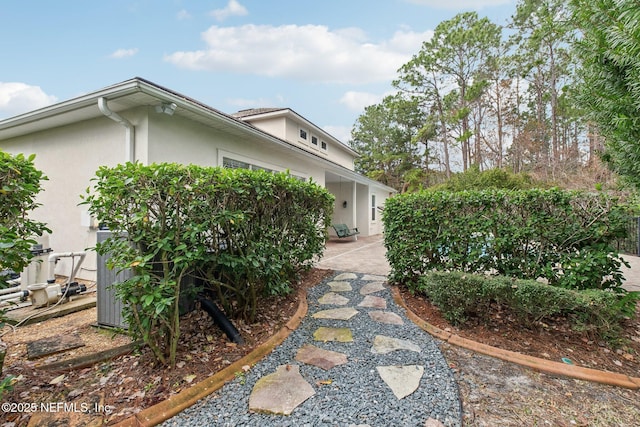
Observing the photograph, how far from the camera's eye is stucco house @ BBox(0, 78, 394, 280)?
4.36m

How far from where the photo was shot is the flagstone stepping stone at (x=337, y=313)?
135 inches

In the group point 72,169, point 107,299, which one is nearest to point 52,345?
point 107,299

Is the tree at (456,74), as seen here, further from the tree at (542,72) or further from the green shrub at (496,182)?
the green shrub at (496,182)

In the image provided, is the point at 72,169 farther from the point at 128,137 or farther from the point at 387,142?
the point at 387,142

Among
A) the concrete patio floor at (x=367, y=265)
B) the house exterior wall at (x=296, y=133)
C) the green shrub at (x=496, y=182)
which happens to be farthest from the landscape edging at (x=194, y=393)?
the green shrub at (x=496, y=182)

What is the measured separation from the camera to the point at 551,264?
3.19 metres

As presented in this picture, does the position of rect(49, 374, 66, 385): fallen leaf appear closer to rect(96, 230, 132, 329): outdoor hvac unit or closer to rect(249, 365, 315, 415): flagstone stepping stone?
rect(96, 230, 132, 329): outdoor hvac unit

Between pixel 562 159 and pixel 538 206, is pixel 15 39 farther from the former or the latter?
pixel 562 159

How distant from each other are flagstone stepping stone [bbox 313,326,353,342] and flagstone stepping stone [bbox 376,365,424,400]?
1.94 ft

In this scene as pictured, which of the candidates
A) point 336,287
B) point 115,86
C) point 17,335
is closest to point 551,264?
point 336,287

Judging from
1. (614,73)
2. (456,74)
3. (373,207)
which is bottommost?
(373,207)

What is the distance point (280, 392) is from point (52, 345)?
2.21m

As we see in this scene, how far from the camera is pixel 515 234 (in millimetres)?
3307

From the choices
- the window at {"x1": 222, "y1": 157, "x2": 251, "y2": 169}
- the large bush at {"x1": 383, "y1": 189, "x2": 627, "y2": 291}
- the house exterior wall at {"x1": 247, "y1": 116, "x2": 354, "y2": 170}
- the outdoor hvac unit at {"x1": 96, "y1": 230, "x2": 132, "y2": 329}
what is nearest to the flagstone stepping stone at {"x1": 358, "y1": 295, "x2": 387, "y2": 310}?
the large bush at {"x1": 383, "y1": 189, "x2": 627, "y2": 291}
